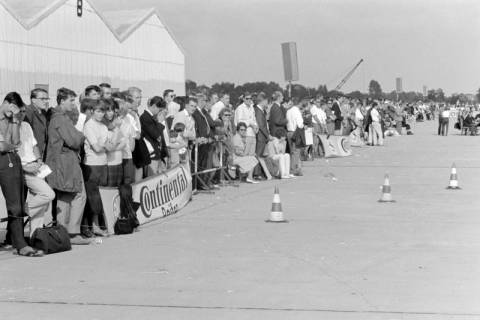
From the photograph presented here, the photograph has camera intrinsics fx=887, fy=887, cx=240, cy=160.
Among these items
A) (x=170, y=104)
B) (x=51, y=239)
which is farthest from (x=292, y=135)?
(x=51, y=239)

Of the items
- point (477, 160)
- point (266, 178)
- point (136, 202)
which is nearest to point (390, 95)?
point (477, 160)

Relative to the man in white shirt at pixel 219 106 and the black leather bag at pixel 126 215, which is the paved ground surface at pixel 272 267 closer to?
the black leather bag at pixel 126 215

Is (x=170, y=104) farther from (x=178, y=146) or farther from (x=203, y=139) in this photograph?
(x=178, y=146)

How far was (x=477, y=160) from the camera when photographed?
26672 millimetres

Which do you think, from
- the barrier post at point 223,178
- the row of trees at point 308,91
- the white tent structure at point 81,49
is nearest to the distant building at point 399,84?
the row of trees at point 308,91

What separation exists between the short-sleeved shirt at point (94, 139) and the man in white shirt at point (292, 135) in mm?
10491

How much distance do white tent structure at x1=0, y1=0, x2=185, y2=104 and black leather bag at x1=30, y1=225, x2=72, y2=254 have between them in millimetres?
26818

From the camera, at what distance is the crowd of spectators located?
1016 cm

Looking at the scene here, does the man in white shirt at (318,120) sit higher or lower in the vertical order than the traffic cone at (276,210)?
higher

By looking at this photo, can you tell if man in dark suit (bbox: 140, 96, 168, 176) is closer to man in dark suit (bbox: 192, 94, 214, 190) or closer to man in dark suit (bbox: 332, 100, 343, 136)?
man in dark suit (bbox: 192, 94, 214, 190)

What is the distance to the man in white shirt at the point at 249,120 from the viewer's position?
19.7 m

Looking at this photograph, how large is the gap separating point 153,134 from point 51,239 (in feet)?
13.0

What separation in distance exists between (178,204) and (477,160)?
14.7m

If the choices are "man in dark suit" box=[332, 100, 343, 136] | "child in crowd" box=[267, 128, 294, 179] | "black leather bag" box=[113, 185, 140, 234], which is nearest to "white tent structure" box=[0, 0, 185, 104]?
"man in dark suit" box=[332, 100, 343, 136]
